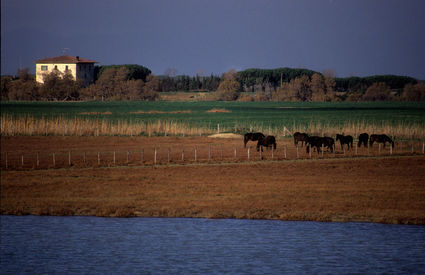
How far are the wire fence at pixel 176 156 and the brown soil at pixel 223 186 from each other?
0.08 m

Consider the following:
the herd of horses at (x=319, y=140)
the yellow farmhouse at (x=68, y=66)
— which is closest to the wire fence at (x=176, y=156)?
the herd of horses at (x=319, y=140)

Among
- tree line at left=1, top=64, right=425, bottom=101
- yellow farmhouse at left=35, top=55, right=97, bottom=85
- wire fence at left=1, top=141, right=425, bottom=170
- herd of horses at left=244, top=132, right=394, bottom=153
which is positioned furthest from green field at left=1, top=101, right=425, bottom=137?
yellow farmhouse at left=35, top=55, right=97, bottom=85

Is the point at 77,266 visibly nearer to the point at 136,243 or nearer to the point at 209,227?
the point at 136,243

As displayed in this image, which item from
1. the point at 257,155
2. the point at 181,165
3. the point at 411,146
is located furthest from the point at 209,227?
the point at 411,146

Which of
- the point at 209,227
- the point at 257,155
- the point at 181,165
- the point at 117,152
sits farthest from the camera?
the point at 117,152

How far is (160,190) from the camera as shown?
113ft

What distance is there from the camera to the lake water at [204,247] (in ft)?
74.1

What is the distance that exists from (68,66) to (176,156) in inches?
5531

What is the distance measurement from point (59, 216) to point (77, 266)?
760 cm

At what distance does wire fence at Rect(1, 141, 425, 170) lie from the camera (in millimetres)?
43375

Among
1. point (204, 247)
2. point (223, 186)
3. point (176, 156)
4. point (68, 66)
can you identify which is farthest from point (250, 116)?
point (68, 66)

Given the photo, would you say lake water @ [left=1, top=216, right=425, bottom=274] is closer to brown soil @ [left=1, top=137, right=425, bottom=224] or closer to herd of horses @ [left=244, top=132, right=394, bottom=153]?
brown soil @ [left=1, top=137, right=425, bottom=224]

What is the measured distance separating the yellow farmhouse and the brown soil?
5350 inches

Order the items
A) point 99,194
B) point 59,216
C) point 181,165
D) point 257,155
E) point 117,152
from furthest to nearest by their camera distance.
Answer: point 117,152 → point 257,155 → point 181,165 → point 99,194 → point 59,216
